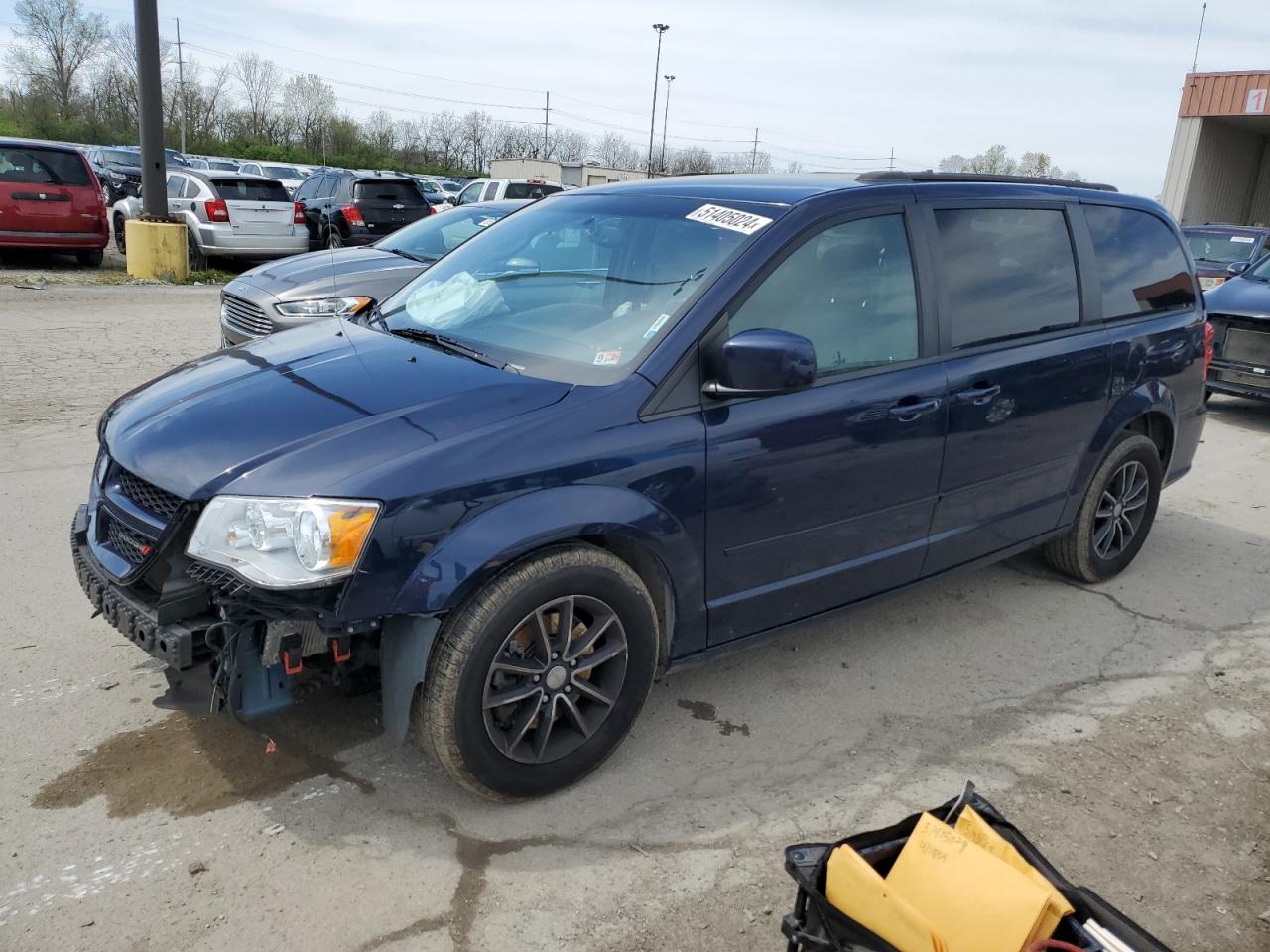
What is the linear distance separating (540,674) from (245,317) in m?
5.81

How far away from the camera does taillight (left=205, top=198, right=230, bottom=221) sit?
15211mm

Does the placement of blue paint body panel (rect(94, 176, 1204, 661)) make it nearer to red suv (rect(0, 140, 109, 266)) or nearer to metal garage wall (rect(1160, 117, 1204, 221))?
red suv (rect(0, 140, 109, 266))

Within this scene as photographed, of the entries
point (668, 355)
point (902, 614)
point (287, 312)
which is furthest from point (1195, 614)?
point (287, 312)

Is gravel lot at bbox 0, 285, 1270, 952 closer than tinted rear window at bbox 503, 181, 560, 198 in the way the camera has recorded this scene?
Yes

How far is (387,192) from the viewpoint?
55.3ft

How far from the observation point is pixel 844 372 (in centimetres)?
343

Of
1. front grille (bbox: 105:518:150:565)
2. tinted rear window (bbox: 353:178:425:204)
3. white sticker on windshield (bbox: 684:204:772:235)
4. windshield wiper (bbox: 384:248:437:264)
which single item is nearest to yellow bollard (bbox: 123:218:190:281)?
tinted rear window (bbox: 353:178:425:204)

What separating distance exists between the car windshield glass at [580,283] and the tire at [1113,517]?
2404 mm

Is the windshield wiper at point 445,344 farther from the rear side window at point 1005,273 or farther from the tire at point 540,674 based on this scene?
the rear side window at point 1005,273

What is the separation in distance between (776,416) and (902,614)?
1.71m

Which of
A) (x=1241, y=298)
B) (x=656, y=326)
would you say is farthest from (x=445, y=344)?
(x=1241, y=298)

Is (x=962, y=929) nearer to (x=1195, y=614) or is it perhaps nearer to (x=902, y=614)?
(x=902, y=614)

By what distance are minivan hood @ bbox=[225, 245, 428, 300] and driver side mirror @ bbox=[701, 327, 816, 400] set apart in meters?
4.78

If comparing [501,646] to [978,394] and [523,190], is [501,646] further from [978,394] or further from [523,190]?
[523,190]
